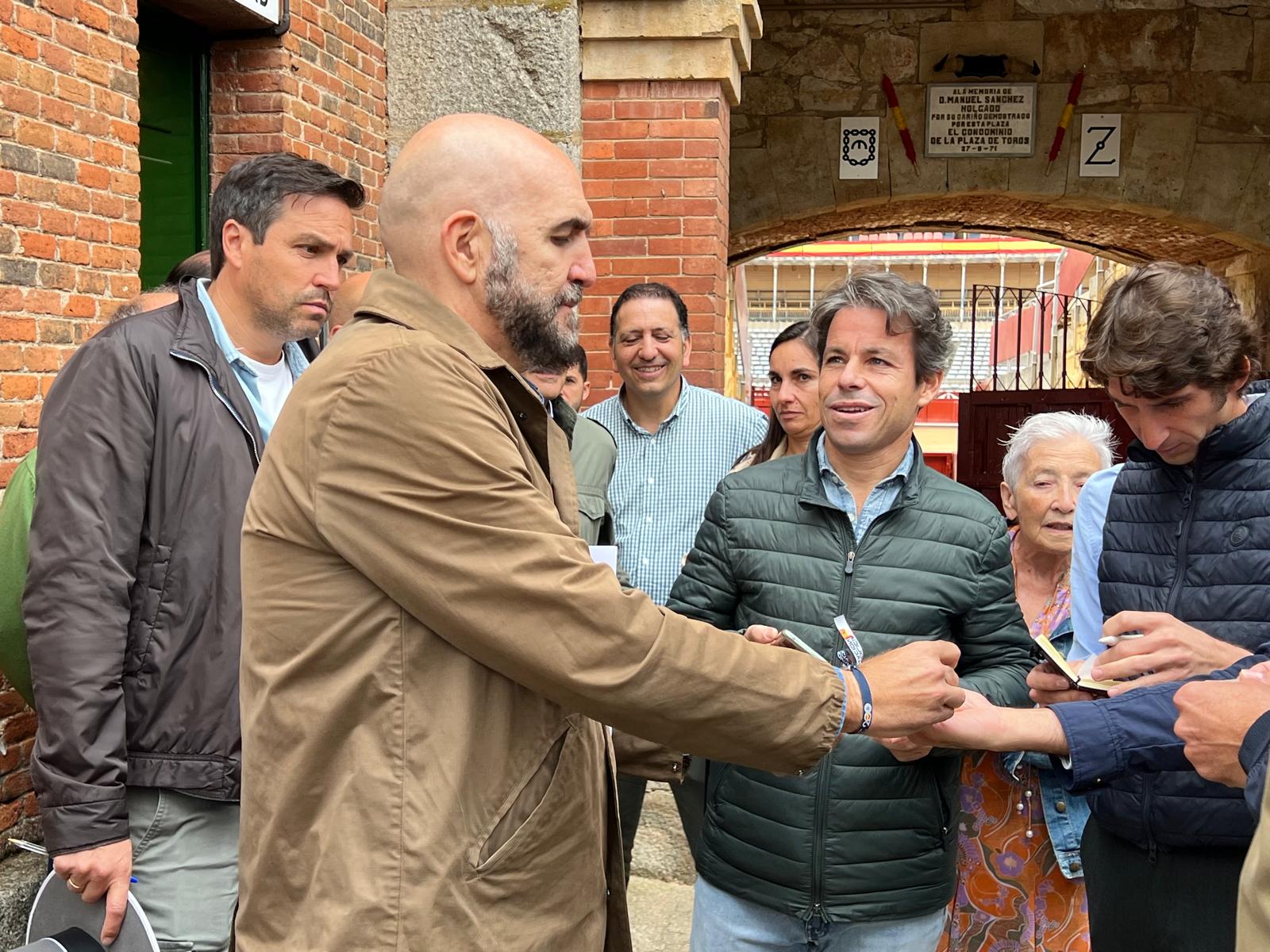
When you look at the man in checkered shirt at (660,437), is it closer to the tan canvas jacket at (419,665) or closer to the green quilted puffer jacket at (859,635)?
the green quilted puffer jacket at (859,635)

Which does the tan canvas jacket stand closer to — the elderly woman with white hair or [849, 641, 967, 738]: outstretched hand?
[849, 641, 967, 738]: outstretched hand

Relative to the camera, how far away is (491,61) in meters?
6.25

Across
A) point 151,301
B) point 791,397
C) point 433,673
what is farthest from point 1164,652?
point 151,301

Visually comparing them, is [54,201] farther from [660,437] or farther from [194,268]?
[660,437]

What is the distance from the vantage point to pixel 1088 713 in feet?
7.91

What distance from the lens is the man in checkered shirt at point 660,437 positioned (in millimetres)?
4555

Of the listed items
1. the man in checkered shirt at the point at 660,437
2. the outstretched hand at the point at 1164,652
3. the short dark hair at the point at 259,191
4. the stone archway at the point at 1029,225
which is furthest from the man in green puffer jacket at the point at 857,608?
the stone archway at the point at 1029,225

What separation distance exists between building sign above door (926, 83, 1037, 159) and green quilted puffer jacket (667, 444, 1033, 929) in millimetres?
8774

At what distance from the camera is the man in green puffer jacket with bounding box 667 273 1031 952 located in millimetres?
2525

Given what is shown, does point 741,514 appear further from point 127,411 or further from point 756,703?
point 127,411

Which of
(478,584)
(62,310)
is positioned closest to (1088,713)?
(478,584)

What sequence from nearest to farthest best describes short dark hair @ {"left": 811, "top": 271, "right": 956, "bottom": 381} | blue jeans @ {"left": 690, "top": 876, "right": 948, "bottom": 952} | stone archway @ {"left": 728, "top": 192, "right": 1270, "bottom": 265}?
blue jeans @ {"left": 690, "top": 876, "right": 948, "bottom": 952}
short dark hair @ {"left": 811, "top": 271, "right": 956, "bottom": 381}
stone archway @ {"left": 728, "top": 192, "right": 1270, "bottom": 265}

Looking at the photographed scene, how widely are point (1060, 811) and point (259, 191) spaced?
103 inches

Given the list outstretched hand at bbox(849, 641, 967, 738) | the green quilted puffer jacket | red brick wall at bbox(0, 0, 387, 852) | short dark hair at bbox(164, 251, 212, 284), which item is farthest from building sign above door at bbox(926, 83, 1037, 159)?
outstretched hand at bbox(849, 641, 967, 738)
